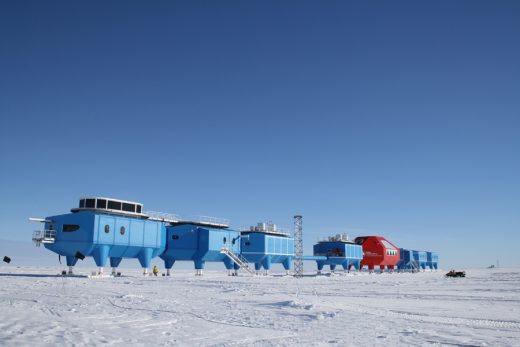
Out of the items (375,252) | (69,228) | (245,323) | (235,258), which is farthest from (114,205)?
(375,252)

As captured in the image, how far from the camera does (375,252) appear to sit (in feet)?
307

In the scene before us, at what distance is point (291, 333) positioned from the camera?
11047mm

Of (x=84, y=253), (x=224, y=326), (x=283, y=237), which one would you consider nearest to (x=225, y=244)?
(x=283, y=237)

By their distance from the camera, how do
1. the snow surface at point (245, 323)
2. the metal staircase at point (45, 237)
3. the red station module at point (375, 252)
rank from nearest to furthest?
the snow surface at point (245, 323), the metal staircase at point (45, 237), the red station module at point (375, 252)

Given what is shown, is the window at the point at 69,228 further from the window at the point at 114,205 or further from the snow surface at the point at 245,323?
the snow surface at the point at 245,323

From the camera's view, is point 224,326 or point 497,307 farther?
point 497,307

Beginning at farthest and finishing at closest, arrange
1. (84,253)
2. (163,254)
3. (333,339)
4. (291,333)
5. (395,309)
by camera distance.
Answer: (163,254), (84,253), (395,309), (291,333), (333,339)

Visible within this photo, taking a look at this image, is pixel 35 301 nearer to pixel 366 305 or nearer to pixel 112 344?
pixel 112 344

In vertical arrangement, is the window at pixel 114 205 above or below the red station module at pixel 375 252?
above

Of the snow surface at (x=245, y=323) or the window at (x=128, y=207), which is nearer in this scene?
the snow surface at (x=245, y=323)

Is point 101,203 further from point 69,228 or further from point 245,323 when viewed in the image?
point 245,323

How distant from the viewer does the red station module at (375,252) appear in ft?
305

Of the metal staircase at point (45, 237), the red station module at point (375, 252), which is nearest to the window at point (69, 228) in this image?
the metal staircase at point (45, 237)

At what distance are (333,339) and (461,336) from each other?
10.9 feet
